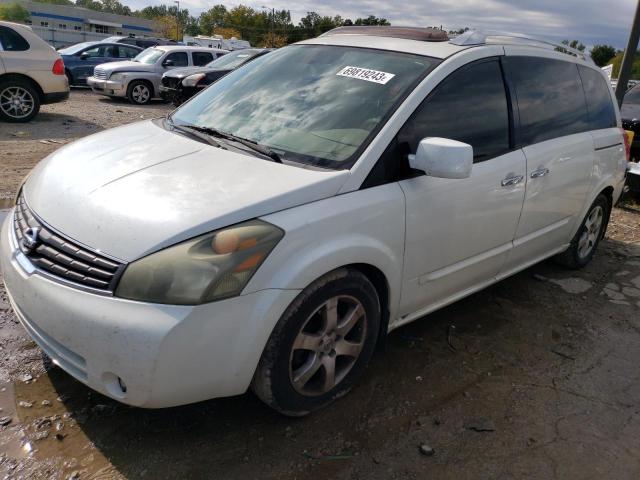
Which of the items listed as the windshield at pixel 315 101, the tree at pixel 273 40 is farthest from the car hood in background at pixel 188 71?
the tree at pixel 273 40

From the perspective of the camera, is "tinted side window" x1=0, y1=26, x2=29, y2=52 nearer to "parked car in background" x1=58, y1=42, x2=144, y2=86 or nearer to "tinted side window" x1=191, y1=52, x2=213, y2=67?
"tinted side window" x1=191, y1=52, x2=213, y2=67

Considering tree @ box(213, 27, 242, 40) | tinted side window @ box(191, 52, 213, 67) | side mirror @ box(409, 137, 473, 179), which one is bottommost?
tree @ box(213, 27, 242, 40)

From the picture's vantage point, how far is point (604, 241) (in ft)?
19.3

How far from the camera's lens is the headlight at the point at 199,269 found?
211cm

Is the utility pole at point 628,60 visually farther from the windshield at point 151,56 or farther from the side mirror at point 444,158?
the windshield at point 151,56

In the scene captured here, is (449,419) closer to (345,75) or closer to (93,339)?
(93,339)

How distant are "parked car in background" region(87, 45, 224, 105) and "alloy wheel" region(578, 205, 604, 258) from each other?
12457 millimetres

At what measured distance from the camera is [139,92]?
1450cm

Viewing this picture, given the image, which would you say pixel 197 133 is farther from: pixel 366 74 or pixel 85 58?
pixel 85 58

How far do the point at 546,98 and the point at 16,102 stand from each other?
30.4ft

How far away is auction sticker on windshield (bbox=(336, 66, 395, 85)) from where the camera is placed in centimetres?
303

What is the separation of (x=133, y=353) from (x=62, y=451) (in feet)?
2.30

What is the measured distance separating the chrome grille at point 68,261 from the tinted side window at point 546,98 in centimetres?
261

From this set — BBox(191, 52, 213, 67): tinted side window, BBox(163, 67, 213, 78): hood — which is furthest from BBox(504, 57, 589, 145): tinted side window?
BBox(191, 52, 213, 67): tinted side window
